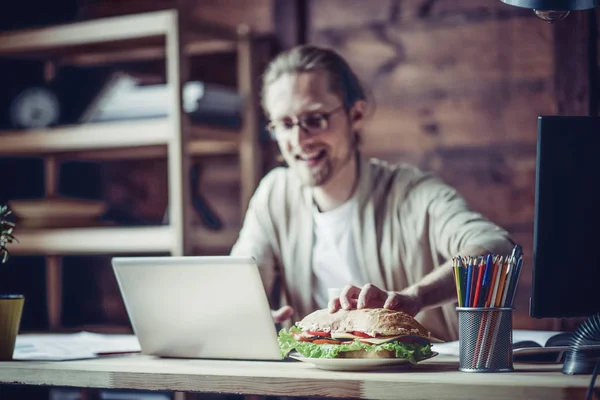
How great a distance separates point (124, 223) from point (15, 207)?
0.39 meters

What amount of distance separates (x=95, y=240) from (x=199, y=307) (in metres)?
1.37

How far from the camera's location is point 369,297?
1.56m

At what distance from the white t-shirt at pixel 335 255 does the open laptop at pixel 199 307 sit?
77 cm

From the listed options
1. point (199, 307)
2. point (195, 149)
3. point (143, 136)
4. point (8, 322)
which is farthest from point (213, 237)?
point (199, 307)

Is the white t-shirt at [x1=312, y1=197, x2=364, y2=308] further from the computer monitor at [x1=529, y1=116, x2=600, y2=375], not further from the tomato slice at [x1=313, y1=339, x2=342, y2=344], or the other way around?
the computer monitor at [x1=529, y1=116, x2=600, y2=375]

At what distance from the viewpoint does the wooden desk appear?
125 centimetres

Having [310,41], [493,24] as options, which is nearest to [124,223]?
[310,41]

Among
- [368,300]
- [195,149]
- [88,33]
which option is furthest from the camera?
[195,149]

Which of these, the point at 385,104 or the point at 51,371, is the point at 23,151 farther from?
the point at 51,371

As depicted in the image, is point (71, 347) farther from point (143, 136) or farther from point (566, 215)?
point (566, 215)

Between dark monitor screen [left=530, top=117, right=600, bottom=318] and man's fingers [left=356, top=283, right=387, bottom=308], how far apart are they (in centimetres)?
32

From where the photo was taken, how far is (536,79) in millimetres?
2873

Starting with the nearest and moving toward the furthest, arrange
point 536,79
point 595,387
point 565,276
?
point 595,387 < point 565,276 < point 536,79

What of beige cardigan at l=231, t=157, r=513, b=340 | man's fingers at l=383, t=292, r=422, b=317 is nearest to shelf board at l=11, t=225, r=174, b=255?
beige cardigan at l=231, t=157, r=513, b=340
